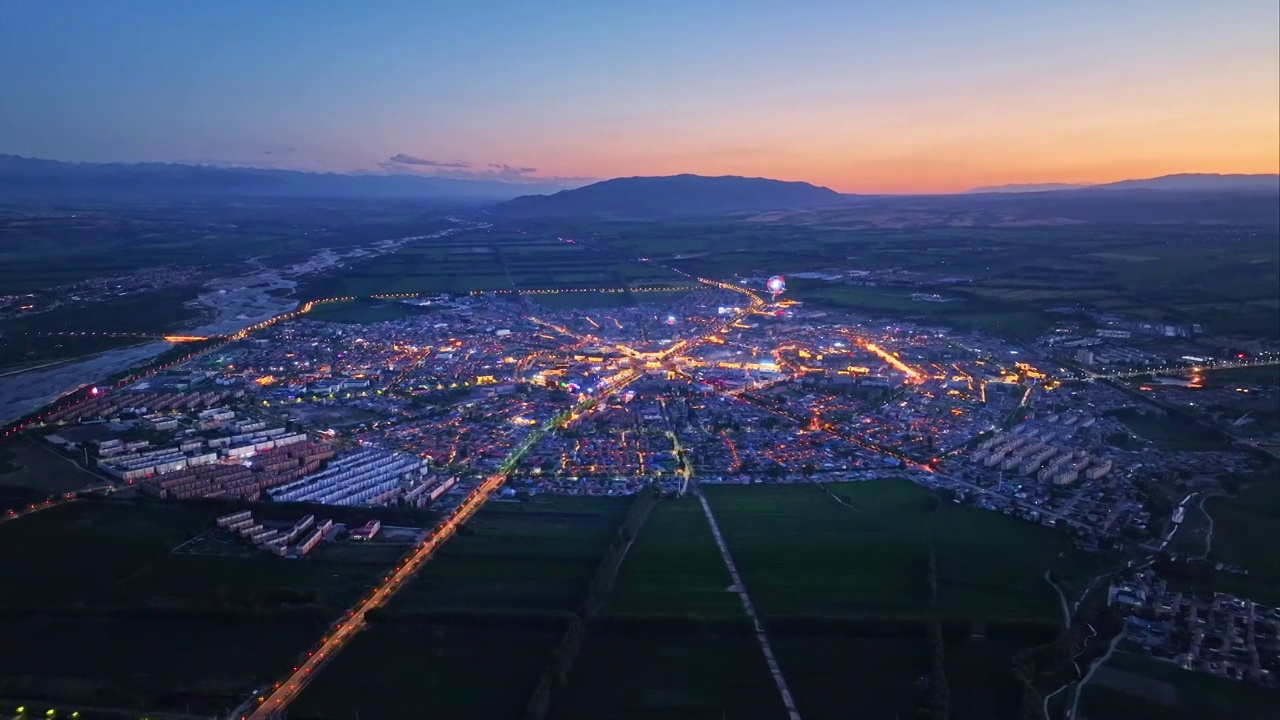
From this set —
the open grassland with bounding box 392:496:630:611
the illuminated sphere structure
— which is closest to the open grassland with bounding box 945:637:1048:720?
the open grassland with bounding box 392:496:630:611

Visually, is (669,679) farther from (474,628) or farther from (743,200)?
(743,200)

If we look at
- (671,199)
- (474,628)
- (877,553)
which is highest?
(671,199)

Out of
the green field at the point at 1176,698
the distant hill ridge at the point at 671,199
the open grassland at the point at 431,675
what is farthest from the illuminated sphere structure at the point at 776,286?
the distant hill ridge at the point at 671,199

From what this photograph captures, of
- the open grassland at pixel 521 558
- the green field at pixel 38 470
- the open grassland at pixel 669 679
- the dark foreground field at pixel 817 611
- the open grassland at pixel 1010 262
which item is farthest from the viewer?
the open grassland at pixel 1010 262

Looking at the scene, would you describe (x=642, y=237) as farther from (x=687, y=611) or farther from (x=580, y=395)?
(x=687, y=611)

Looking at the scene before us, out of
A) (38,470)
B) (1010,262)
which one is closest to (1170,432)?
(38,470)

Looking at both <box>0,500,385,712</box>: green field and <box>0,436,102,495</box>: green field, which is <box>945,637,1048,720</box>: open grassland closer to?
<box>0,500,385,712</box>: green field

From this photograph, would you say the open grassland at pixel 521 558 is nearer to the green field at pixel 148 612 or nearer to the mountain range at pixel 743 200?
the green field at pixel 148 612
